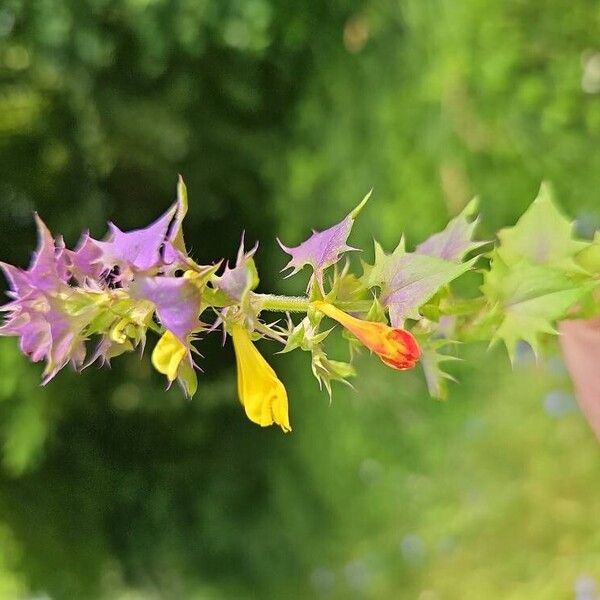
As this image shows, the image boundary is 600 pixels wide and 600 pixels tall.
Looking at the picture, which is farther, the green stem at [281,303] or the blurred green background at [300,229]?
the blurred green background at [300,229]

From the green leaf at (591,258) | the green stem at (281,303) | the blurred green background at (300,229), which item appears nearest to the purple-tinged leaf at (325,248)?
the green stem at (281,303)

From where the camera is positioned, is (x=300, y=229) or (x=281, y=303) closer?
(x=281, y=303)

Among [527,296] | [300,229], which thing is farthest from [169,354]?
[300,229]

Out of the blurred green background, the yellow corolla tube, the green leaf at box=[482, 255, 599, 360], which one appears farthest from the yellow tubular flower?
the blurred green background

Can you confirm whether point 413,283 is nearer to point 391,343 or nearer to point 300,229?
point 391,343

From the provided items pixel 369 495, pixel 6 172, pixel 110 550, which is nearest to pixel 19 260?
pixel 6 172

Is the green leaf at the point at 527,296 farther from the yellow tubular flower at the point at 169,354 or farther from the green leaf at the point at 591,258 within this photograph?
the yellow tubular flower at the point at 169,354
